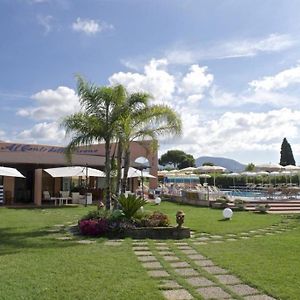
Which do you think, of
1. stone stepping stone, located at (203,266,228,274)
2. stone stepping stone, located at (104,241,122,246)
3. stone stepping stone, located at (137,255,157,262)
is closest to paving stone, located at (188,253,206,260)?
stone stepping stone, located at (137,255,157,262)

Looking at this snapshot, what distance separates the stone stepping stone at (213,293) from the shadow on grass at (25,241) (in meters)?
4.91

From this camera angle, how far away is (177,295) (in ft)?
19.8

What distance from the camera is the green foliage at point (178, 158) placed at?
3753 inches

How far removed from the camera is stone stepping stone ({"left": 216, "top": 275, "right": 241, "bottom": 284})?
682 cm

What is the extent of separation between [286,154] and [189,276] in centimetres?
6358

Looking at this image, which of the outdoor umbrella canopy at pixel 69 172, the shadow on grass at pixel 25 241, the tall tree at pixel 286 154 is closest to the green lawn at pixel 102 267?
the shadow on grass at pixel 25 241

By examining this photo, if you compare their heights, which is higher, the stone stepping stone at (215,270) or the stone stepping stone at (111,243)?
the stone stepping stone at (111,243)

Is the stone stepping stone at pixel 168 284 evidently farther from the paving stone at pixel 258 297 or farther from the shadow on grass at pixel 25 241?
the shadow on grass at pixel 25 241

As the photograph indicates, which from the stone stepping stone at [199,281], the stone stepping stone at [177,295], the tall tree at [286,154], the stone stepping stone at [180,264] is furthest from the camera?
the tall tree at [286,154]

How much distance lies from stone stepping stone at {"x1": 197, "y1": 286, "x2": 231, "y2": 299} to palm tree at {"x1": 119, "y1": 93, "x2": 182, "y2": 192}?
29.7 ft

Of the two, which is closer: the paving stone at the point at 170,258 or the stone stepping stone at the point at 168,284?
the stone stepping stone at the point at 168,284

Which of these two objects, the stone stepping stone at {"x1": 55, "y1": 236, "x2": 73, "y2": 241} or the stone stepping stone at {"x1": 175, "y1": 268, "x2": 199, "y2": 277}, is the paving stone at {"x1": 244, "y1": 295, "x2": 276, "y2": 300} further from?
the stone stepping stone at {"x1": 55, "y1": 236, "x2": 73, "y2": 241}

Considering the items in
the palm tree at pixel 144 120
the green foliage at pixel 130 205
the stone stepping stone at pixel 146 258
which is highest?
the palm tree at pixel 144 120

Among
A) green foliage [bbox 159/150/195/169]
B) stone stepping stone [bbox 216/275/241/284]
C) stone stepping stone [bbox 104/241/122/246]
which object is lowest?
stone stepping stone [bbox 216/275/241/284]
